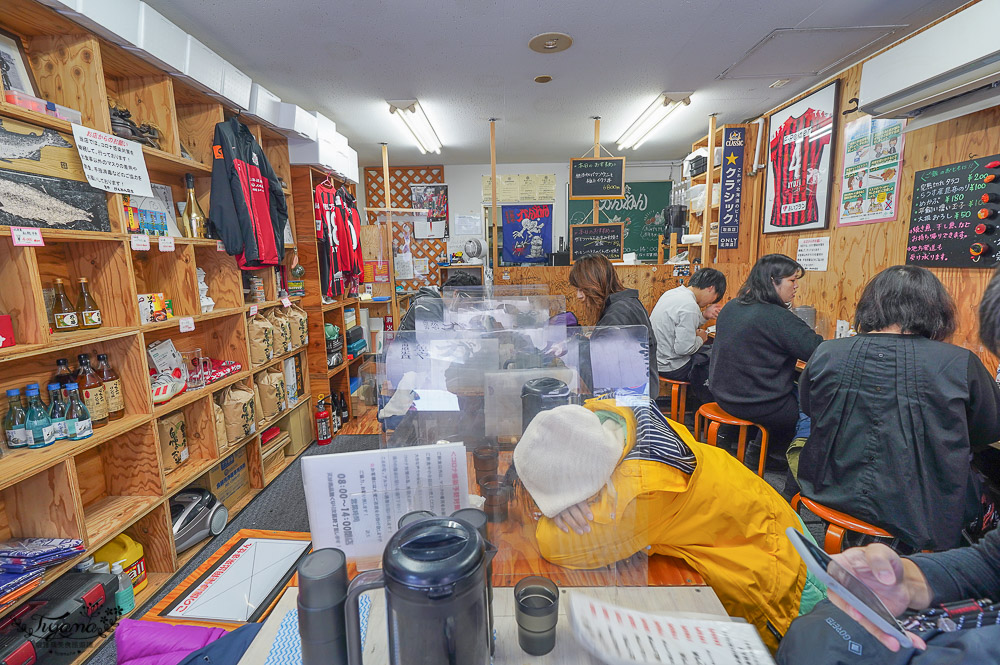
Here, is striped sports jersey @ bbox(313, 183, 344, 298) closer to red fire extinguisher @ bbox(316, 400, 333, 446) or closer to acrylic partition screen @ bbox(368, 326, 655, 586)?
red fire extinguisher @ bbox(316, 400, 333, 446)

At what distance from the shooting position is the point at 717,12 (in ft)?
8.87

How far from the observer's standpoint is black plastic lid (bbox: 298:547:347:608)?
23.4 inches

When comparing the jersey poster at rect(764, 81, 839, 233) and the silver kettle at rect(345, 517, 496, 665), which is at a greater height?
the jersey poster at rect(764, 81, 839, 233)

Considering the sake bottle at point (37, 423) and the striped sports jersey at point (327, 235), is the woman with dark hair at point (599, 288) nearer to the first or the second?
the striped sports jersey at point (327, 235)

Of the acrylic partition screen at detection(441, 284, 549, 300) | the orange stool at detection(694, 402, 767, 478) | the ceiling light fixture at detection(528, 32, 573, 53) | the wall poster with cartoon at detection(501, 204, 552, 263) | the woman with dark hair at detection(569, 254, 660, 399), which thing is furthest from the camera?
the wall poster with cartoon at detection(501, 204, 552, 263)

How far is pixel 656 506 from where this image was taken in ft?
3.43

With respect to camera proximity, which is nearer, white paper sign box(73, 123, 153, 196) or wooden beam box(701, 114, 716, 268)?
white paper sign box(73, 123, 153, 196)

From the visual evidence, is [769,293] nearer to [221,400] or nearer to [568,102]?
[568,102]

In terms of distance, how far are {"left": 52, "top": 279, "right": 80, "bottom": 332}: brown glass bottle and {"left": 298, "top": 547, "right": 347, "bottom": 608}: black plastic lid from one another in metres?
2.04

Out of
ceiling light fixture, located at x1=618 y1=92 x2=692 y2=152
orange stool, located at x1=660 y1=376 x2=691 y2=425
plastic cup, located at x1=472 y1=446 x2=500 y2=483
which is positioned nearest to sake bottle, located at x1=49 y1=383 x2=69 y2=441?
plastic cup, located at x1=472 y1=446 x2=500 y2=483

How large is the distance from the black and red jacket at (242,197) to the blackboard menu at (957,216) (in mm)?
3904

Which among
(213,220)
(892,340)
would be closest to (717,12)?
(892,340)

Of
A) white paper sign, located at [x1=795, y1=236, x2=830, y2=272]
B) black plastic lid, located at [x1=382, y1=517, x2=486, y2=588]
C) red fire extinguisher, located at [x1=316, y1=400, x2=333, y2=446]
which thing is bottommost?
red fire extinguisher, located at [x1=316, y1=400, x2=333, y2=446]

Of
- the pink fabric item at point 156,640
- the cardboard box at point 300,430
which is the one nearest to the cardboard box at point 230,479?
the cardboard box at point 300,430
